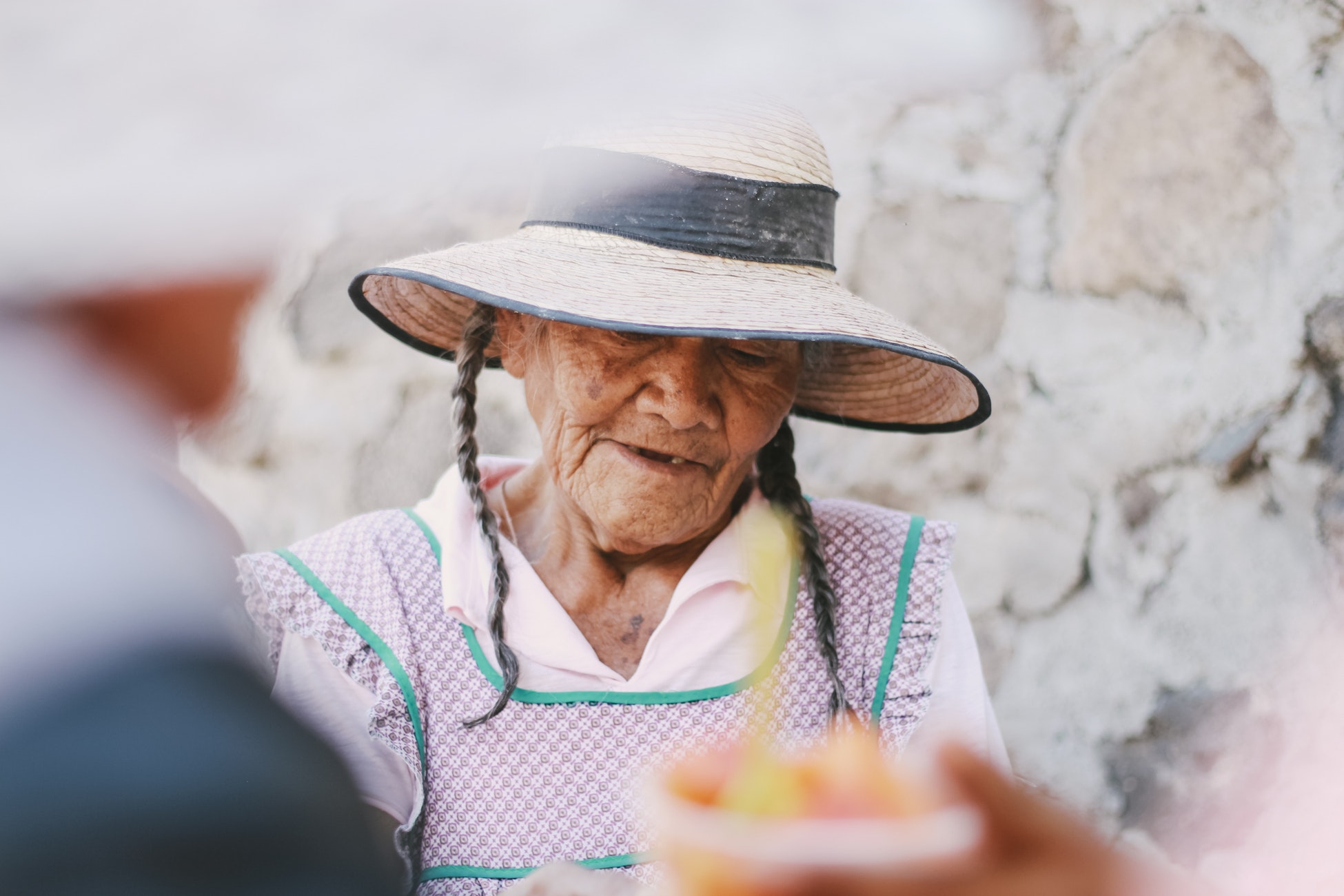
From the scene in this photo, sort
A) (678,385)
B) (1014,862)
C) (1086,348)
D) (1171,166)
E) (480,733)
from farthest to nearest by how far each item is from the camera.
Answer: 1. (1086,348)
2. (1171,166)
3. (480,733)
4. (678,385)
5. (1014,862)

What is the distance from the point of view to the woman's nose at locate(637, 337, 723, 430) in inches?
53.1

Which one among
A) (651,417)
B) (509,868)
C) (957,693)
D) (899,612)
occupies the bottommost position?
(509,868)

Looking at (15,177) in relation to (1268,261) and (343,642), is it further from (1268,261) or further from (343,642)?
(1268,261)

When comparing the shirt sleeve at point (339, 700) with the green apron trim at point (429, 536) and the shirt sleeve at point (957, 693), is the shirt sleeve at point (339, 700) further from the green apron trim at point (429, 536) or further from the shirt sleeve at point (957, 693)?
the shirt sleeve at point (957, 693)

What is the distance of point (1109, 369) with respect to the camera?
1867mm

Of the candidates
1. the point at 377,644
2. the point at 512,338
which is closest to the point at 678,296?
the point at 512,338

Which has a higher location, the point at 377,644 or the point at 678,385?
the point at 678,385

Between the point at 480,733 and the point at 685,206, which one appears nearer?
the point at 685,206

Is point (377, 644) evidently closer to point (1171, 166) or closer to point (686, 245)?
point (686, 245)

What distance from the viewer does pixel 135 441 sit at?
1.75 feet

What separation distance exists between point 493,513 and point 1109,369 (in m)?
1.10

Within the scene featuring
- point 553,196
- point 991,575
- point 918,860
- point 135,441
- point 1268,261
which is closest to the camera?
point 918,860

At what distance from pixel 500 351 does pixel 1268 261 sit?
1.26 m

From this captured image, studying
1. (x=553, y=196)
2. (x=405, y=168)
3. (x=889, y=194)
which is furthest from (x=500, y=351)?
(x=405, y=168)
